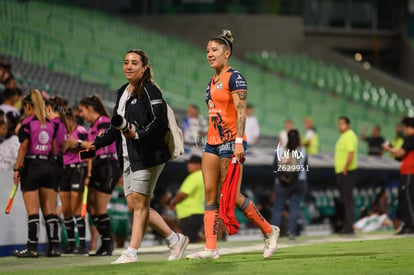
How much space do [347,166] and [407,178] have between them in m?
1.26

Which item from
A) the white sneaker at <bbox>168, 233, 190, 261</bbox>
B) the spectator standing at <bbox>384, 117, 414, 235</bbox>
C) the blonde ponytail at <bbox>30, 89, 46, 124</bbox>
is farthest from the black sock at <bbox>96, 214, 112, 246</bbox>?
the spectator standing at <bbox>384, 117, 414, 235</bbox>

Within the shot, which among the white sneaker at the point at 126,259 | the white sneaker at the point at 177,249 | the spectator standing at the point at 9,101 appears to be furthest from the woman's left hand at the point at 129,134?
the spectator standing at the point at 9,101

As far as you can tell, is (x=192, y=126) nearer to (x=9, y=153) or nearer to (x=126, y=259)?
(x=9, y=153)

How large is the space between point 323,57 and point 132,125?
118ft

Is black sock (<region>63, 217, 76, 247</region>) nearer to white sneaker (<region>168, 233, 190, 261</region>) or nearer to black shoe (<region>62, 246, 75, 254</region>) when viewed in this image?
black shoe (<region>62, 246, 75, 254</region>)

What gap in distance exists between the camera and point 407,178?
19.1 metres

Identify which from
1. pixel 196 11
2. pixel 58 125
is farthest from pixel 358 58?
pixel 58 125

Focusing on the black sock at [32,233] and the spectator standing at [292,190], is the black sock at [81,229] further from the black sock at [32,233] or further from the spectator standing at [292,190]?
the spectator standing at [292,190]

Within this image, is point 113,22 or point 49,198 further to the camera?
point 113,22

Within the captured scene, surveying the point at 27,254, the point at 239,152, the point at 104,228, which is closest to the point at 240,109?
the point at 239,152

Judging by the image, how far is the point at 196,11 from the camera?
44.8 m

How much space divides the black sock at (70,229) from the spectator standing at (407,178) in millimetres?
6411

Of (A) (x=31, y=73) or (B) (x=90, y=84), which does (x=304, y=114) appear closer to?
(B) (x=90, y=84)

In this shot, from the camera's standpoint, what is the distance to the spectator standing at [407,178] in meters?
18.6
